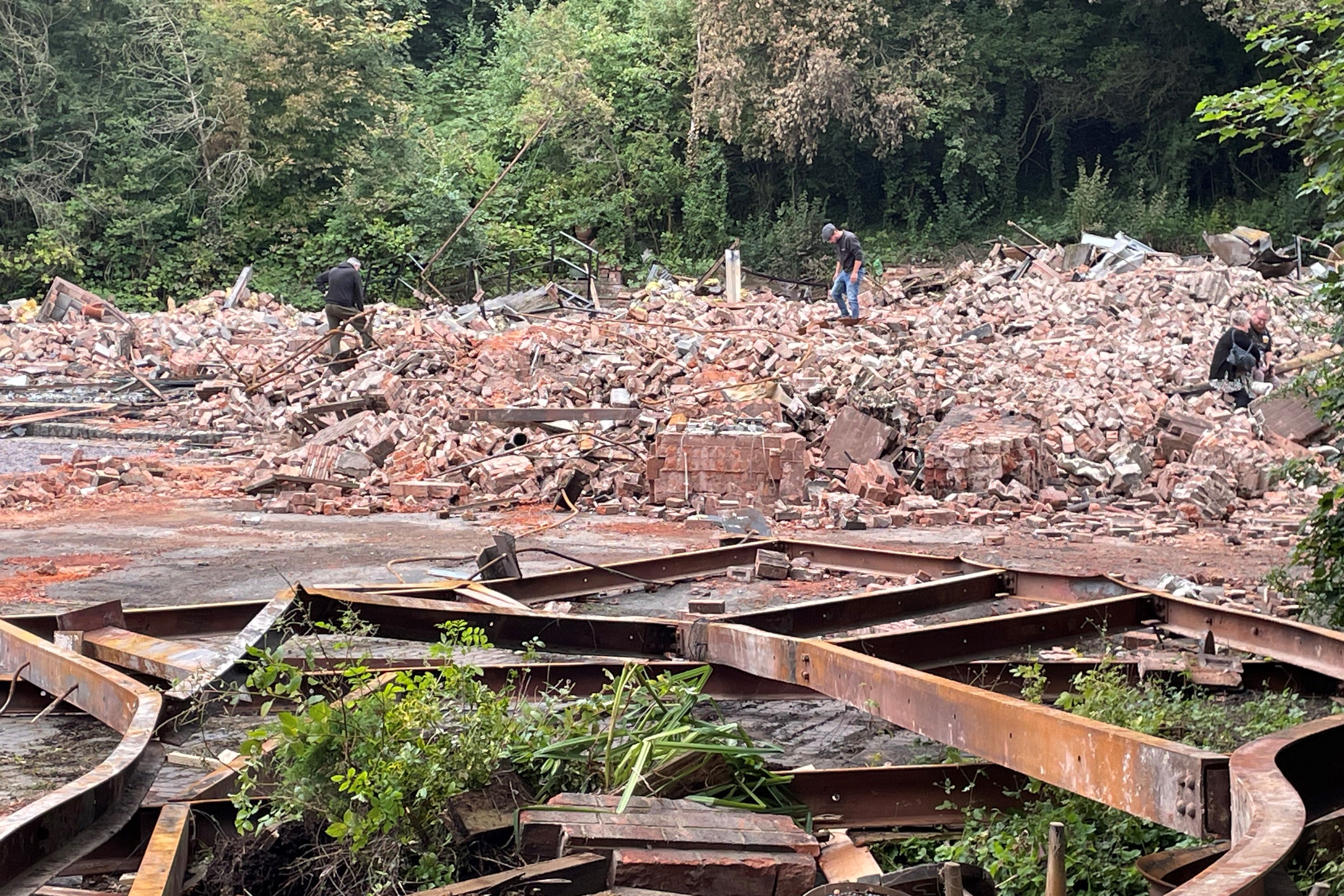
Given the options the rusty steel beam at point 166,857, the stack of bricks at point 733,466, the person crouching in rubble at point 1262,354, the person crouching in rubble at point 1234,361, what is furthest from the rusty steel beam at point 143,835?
the person crouching in rubble at point 1262,354

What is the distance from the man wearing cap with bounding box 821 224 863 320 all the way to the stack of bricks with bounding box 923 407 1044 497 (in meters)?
9.50

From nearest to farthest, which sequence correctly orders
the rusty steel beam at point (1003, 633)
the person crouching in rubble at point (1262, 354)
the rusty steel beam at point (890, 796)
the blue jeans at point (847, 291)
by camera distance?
the rusty steel beam at point (890, 796)
the rusty steel beam at point (1003, 633)
the person crouching in rubble at point (1262, 354)
the blue jeans at point (847, 291)

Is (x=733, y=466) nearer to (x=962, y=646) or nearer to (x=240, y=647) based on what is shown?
(x=962, y=646)

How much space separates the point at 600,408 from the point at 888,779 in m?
10.0

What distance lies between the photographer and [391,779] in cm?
327

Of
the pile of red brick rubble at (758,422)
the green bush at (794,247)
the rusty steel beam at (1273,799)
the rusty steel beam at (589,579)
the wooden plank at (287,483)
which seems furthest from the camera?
the green bush at (794,247)

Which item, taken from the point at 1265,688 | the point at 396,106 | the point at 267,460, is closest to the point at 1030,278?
the point at 267,460

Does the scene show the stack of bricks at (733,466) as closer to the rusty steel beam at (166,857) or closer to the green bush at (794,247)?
the rusty steel beam at (166,857)

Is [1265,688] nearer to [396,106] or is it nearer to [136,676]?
[136,676]

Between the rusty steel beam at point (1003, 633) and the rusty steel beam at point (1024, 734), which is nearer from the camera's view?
the rusty steel beam at point (1024, 734)

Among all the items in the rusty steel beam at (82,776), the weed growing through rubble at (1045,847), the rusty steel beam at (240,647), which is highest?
the rusty steel beam at (240,647)

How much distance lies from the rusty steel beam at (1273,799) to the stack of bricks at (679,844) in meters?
1.05

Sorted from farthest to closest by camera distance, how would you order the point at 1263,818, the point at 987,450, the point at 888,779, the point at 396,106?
the point at 396,106 < the point at 987,450 < the point at 888,779 < the point at 1263,818

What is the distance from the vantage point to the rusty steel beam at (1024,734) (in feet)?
9.20
